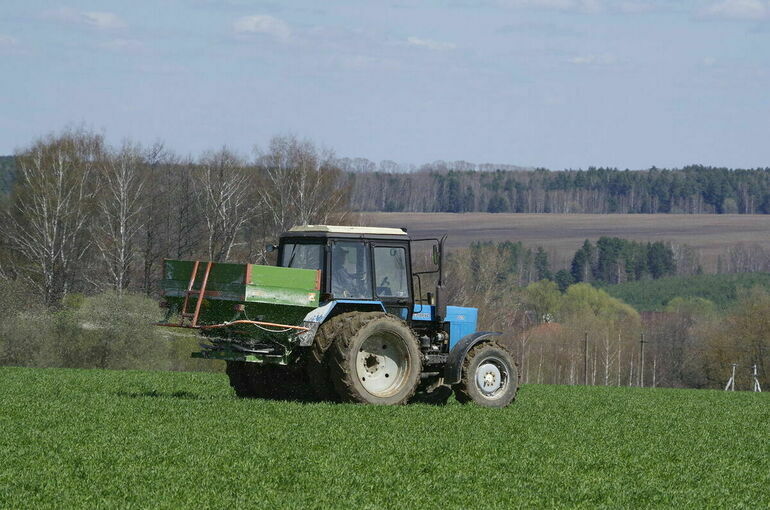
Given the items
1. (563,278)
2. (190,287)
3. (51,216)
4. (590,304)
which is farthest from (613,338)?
(190,287)

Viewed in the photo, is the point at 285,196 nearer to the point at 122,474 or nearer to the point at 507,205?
the point at 122,474

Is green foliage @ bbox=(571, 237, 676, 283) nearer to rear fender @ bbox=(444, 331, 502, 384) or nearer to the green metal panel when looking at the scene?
rear fender @ bbox=(444, 331, 502, 384)

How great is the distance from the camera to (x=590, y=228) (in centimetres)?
16962

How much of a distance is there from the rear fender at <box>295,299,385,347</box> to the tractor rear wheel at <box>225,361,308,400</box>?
1322mm

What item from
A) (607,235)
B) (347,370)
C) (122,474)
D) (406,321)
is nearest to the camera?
(122,474)

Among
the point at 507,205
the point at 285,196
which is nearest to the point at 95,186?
the point at 285,196

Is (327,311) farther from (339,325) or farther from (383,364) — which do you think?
(383,364)

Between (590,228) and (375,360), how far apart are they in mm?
156050

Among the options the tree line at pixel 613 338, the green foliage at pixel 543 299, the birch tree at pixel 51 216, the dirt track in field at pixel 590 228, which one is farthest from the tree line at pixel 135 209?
the dirt track in field at pixel 590 228

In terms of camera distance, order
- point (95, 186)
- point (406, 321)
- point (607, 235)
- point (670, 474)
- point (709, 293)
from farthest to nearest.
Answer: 1. point (607, 235)
2. point (709, 293)
3. point (95, 186)
4. point (406, 321)
5. point (670, 474)

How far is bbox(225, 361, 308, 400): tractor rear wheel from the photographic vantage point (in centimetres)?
1758

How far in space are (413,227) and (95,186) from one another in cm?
8129

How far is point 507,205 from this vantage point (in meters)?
194

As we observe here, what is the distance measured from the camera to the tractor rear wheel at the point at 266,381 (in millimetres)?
17578
